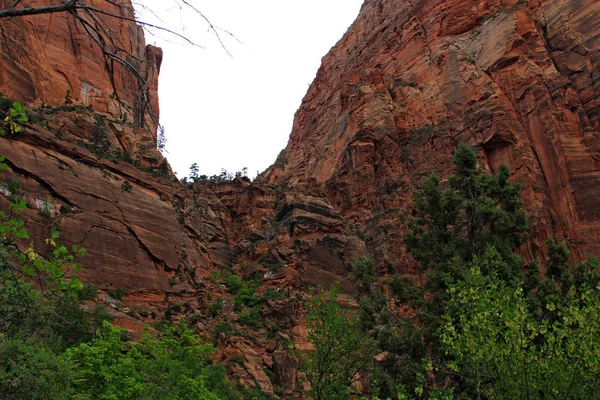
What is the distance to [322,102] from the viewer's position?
88562 millimetres

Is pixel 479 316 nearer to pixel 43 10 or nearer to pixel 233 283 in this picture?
pixel 43 10

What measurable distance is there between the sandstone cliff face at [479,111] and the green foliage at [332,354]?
27.8 metres

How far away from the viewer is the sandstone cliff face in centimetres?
4644

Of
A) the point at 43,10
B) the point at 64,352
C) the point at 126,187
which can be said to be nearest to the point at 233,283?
the point at 126,187

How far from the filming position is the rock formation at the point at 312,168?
1467 inches

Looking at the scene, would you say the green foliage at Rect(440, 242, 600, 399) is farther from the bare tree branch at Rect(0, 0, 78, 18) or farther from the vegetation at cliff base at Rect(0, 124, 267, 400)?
the bare tree branch at Rect(0, 0, 78, 18)

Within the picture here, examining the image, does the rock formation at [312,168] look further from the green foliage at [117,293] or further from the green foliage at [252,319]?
the green foliage at [252,319]

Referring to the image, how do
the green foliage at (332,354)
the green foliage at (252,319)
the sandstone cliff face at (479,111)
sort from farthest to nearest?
the sandstone cliff face at (479,111) → the green foliage at (252,319) → the green foliage at (332,354)

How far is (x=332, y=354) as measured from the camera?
61.1 ft

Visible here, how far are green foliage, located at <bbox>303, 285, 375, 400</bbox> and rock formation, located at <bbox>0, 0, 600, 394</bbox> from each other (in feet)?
44.2

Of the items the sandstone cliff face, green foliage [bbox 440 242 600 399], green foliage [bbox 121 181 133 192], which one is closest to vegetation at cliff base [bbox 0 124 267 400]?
green foliage [bbox 440 242 600 399]

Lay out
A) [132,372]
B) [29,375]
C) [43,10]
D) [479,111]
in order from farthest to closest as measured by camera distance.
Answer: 1. [479,111]
2. [132,372]
3. [29,375]
4. [43,10]

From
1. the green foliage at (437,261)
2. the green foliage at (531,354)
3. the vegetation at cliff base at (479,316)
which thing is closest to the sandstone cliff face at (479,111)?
the green foliage at (437,261)

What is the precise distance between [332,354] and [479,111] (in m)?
41.2
